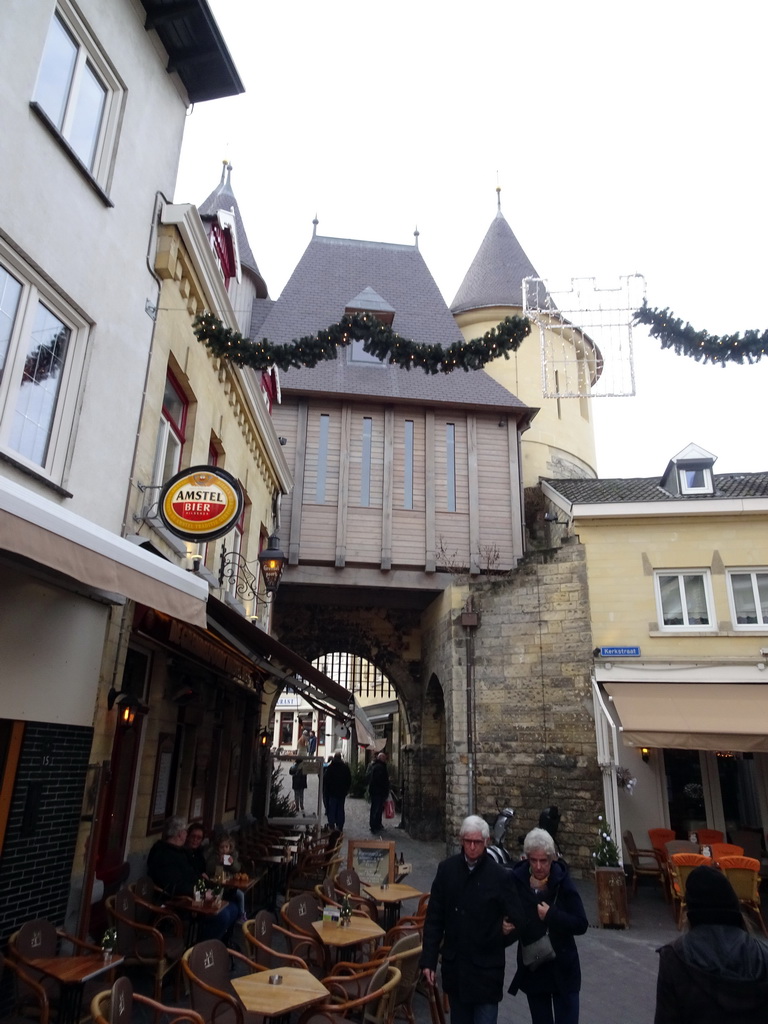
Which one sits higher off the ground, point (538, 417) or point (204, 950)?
point (538, 417)

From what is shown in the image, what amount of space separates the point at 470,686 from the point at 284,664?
593 cm

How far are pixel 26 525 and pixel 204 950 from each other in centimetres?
249

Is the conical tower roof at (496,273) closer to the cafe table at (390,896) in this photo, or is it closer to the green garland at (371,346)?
the green garland at (371,346)

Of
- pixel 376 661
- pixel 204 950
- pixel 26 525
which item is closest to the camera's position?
pixel 26 525

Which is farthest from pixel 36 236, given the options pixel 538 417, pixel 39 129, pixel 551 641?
pixel 538 417

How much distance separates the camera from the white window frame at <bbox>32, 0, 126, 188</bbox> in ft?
19.0

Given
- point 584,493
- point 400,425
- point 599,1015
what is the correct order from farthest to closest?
point 400,425 < point 584,493 < point 599,1015

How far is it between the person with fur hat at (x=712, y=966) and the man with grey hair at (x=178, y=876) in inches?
174

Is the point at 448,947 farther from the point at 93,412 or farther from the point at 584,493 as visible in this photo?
the point at 584,493

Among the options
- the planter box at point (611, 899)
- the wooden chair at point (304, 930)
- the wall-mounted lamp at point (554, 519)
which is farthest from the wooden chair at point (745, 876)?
the wall-mounted lamp at point (554, 519)

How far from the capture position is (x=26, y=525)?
3.66 metres

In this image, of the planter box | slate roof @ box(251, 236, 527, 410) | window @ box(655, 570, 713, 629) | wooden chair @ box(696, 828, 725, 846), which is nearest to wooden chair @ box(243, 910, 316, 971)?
the planter box

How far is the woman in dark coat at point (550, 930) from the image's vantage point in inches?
150

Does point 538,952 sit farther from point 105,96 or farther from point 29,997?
point 105,96
